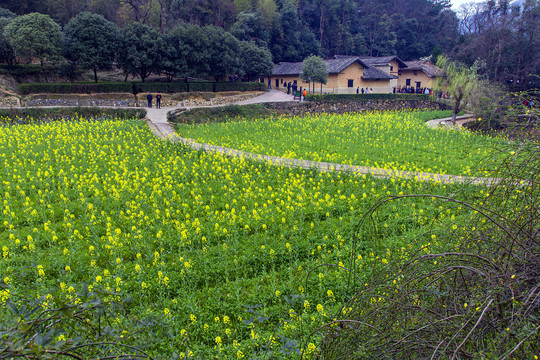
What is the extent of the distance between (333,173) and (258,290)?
5757 millimetres

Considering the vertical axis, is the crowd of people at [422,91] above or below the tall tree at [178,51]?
below

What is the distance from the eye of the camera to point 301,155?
13.2 metres

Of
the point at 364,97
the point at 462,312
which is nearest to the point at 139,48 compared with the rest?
the point at 364,97

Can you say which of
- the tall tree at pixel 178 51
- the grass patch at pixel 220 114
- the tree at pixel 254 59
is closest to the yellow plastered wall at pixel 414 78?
the tree at pixel 254 59

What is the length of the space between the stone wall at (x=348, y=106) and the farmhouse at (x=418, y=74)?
9.11m

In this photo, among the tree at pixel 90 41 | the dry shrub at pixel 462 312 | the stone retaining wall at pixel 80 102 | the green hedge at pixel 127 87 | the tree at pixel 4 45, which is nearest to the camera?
the dry shrub at pixel 462 312

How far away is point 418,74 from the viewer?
5066 centimetres

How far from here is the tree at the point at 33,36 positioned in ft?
90.2

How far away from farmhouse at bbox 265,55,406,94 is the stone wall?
4982 mm

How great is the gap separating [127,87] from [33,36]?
7251 millimetres

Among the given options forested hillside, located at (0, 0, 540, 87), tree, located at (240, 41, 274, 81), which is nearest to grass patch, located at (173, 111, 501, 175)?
forested hillside, located at (0, 0, 540, 87)

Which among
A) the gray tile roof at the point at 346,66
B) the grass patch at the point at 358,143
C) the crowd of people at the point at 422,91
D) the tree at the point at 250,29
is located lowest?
the grass patch at the point at 358,143

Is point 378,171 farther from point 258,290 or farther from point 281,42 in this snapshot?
point 281,42

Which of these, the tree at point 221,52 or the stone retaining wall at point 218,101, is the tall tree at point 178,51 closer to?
the tree at point 221,52
